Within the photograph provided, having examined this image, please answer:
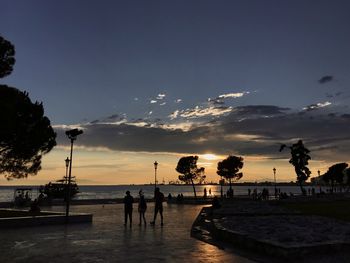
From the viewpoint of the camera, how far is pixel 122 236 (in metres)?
16.6

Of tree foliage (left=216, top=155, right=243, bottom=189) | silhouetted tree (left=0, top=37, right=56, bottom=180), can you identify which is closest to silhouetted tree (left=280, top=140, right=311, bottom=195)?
tree foliage (left=216, top=155, right=243, bottom=189)

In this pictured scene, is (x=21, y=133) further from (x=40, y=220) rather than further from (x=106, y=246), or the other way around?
(x=106, y=246)

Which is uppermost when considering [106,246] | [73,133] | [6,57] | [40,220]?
[6,57]

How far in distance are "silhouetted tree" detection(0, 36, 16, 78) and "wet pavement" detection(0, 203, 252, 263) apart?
834 centimetres

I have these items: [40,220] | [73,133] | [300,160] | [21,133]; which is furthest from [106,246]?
[300,160]

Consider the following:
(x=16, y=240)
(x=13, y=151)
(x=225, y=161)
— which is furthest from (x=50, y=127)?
(x=225, y=161)

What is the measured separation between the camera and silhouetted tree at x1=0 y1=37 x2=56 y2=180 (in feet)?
71.2

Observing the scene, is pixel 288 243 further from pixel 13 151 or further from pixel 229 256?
pixel 13 151

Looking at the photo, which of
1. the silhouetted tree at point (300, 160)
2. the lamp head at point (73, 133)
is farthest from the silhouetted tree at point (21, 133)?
the silhouetted tree at point (300, 160)

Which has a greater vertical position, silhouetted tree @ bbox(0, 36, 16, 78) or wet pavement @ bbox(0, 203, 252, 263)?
silhouetted tree @ bbox(0, 36, 16, 78)

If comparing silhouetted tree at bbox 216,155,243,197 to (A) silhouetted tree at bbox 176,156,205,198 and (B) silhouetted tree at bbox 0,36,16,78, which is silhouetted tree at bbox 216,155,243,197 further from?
(B) silhouetted tree at bbox 0,36,16,78

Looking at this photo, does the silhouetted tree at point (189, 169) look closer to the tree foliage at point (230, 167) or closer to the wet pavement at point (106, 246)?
the tree foliage at point (230, 167)

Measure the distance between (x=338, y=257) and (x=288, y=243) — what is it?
1410 millimetres

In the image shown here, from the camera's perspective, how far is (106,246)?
544 inches
